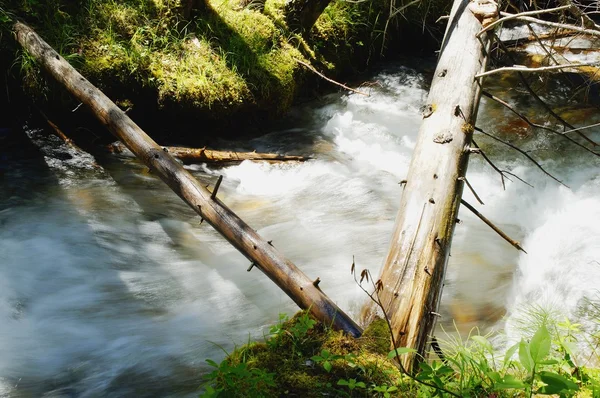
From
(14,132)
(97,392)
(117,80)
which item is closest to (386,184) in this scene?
(117,80)

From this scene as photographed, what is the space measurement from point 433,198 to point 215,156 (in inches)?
115

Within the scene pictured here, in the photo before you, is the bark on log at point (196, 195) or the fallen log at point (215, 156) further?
the fallen log at point (215, 156)

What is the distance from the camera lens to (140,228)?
435 cm

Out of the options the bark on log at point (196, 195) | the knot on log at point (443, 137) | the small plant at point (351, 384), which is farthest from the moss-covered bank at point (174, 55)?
the small plant at point (351, 384)

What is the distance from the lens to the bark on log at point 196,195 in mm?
2820

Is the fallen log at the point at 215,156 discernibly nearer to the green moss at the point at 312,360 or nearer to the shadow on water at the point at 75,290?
the shadow on water at the point at 75,290

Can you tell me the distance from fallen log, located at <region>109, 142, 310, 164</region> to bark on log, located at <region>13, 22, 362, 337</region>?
931 mm

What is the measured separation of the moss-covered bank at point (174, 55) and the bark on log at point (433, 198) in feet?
8.23

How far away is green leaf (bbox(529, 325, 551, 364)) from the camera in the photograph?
5.98ft

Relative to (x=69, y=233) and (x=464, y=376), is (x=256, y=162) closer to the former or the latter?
(x=69, y=233)

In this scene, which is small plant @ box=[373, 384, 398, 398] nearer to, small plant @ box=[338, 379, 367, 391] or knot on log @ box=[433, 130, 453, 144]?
small plant @ box=[338, 379, 367, 391]

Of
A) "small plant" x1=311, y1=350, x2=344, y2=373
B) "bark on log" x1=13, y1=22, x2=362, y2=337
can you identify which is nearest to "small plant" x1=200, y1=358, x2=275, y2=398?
"small plant" x1=311, y1=350, x2=344, y2=373

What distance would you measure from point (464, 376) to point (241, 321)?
1.68m

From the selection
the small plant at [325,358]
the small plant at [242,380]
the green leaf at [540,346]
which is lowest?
the small plant at [242,380]
